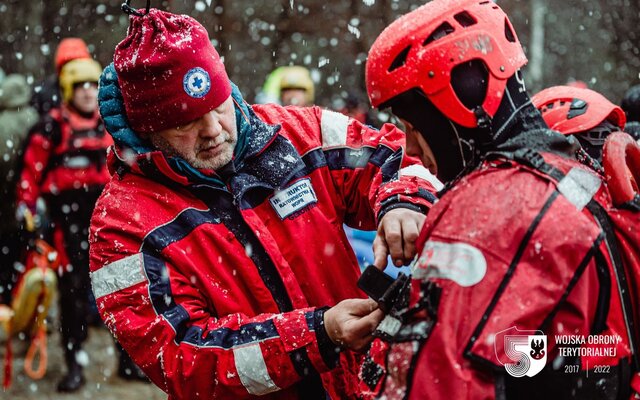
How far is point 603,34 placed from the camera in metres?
17.3

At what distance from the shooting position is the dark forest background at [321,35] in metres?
14.0

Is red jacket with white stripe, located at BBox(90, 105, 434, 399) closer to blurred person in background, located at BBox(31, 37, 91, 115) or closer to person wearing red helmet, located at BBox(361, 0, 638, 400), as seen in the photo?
person wearing red helmet, located at BBox(361, 0, 638, 400)

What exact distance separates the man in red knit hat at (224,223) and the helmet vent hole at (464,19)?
70 cm

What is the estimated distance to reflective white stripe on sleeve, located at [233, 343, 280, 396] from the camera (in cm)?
289

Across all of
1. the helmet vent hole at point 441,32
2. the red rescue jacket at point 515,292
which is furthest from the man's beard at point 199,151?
the red rescue jacket at point 515,292

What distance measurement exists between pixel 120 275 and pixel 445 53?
146 cm

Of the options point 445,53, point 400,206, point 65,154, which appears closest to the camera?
point 445,53

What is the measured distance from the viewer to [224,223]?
3188mm

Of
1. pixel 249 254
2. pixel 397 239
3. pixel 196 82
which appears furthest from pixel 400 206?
pixel 196 82

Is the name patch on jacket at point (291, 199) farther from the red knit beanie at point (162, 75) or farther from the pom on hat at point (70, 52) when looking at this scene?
the pom on hat at point (70, 52)

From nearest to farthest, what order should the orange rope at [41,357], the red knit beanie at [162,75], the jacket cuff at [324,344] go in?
the jacket cuff at [324,344], the red knit beanie at [162,75], the orange rope at [41,357]

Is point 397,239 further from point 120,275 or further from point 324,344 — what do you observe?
point 120,275

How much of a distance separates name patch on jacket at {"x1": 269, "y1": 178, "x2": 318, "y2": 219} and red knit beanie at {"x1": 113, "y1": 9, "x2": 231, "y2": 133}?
44cm

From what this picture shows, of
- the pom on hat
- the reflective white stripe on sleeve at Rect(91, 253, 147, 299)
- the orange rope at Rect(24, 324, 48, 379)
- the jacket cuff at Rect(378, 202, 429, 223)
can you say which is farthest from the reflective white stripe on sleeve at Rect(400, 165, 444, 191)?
the pom on hat
